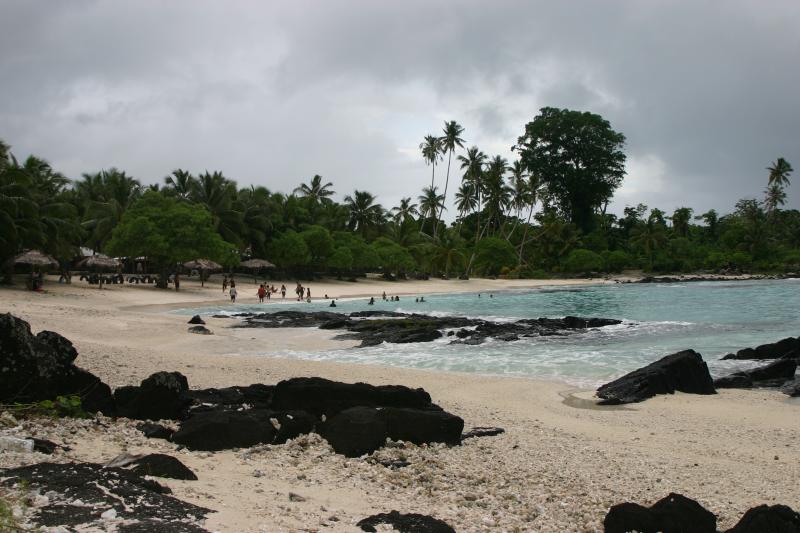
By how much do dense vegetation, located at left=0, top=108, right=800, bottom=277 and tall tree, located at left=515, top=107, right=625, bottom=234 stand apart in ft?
0.63

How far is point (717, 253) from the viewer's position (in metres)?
99.0

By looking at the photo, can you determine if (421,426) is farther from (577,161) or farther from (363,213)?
(577,161)

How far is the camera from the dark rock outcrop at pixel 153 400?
27.7ft

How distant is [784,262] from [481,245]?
5074 cm

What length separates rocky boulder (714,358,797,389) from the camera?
14758mm

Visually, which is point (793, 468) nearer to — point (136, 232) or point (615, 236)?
point (136, 232)

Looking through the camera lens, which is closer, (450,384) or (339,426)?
(339,426)

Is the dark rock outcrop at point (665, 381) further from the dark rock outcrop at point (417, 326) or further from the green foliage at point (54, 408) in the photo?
the dark rock outcrop at point (417, 326)

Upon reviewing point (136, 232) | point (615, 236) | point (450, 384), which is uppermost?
point (615, 236)

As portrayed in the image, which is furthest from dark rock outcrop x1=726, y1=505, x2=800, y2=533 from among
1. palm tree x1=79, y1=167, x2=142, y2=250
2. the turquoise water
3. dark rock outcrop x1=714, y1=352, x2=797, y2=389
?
palm tree x1=79, y1=167, x2=142, y2=250

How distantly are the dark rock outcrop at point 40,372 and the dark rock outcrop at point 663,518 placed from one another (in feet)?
21.0

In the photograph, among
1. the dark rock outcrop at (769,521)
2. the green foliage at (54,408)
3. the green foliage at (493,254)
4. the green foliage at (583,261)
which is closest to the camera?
the dark rock outcrop at (769,521)

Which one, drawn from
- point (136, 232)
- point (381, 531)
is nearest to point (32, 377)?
point (381, 531)

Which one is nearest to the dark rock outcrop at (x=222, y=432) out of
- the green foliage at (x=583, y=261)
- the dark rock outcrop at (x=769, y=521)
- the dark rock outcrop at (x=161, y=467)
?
the dark rock outcrop at (x=161, y=467)
